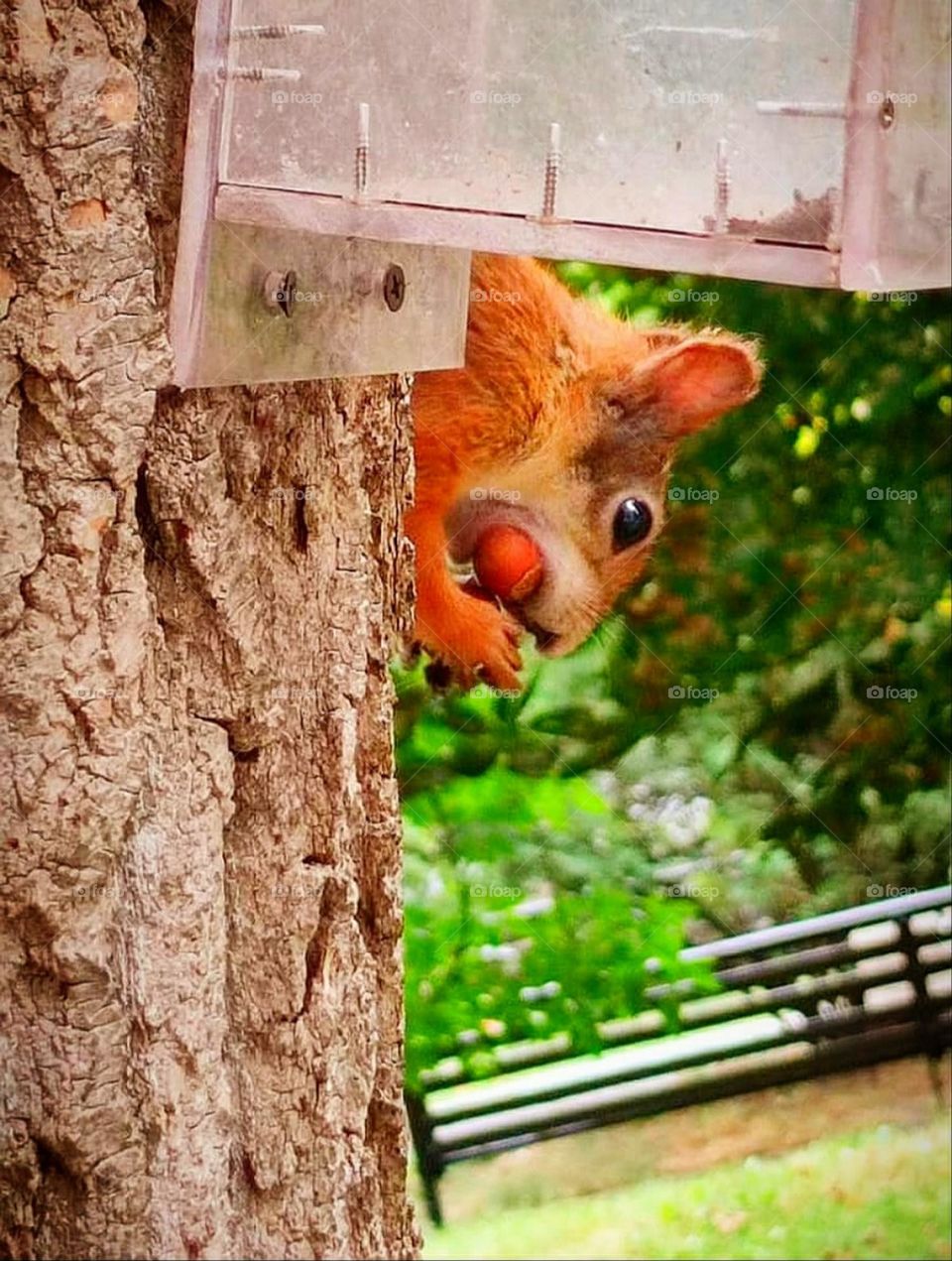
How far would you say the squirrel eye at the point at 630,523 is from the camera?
203 centimetres

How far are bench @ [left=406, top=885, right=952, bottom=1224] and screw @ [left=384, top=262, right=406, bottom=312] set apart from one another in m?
2.14

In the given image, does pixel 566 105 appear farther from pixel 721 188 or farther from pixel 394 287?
pixel 394 287

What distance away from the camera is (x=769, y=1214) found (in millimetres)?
3162

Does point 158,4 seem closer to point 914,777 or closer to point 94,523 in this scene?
point 94,523

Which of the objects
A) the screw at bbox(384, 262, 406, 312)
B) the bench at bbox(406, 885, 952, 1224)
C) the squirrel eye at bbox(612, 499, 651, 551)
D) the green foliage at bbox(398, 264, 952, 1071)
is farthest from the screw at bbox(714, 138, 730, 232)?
the bench at bbox(406, 885, 952, 1224)

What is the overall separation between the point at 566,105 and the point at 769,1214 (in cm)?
254

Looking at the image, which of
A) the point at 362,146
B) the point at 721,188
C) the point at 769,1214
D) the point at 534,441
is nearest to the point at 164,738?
the point at 362,146

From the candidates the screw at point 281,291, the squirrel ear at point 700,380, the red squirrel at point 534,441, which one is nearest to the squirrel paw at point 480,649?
the red squirrel at point 534,441

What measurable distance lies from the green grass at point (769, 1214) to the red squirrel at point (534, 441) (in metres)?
1.53

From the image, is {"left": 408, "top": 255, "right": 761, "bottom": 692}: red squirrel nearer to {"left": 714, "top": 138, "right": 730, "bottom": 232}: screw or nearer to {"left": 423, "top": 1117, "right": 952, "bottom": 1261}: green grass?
{"left": 714, "top": 138, "right": 730, "bottom": 232}: screw

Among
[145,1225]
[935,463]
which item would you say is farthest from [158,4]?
[935,463]

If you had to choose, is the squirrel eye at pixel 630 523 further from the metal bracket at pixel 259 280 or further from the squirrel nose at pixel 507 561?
the metal bracket at pixel 259 280

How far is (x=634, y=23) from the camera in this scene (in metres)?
1.04

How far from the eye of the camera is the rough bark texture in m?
1.11
